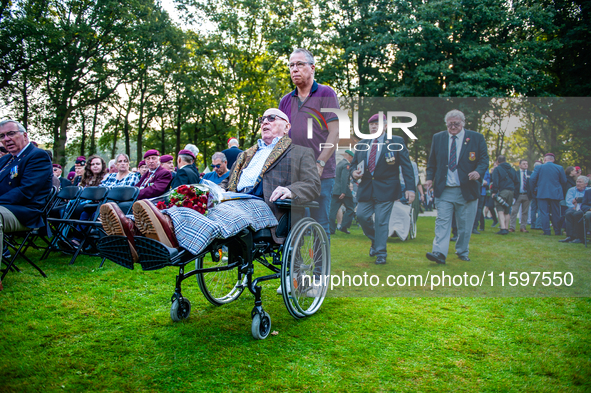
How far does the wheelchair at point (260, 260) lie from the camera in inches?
97.8

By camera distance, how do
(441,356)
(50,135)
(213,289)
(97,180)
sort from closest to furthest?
(441,356) < (213,289) < (97,180) < (50,135)

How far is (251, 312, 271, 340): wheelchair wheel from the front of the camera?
300 centimetres

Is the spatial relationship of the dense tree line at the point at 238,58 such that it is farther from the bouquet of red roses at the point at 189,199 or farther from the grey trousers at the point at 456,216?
the bouquet of red roses at the point at 189,199

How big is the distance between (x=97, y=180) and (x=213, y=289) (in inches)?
181

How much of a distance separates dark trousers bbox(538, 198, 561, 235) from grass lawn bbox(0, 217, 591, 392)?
13 cm

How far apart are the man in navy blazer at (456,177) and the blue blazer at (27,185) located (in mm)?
4260

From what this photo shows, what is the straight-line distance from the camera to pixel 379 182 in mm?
3766

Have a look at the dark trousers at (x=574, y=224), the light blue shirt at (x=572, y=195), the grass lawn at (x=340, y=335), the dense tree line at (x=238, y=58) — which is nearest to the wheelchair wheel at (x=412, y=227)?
the grass lawn at (x=340, y=335)

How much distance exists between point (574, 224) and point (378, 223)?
6.00ft

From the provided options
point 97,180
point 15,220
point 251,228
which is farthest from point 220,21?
point 251,228

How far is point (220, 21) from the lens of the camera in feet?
74.9

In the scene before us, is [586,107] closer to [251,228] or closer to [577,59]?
[251,228]

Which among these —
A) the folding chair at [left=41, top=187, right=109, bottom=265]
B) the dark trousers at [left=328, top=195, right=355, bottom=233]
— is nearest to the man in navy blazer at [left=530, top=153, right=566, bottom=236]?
the dark trousers at [left=328, top=195, right=355, bottom=233]

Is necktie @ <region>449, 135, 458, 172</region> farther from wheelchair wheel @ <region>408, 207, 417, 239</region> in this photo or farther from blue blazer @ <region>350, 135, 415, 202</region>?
wheelchair wheel @ <region>408, 207, 417, 239</region>
